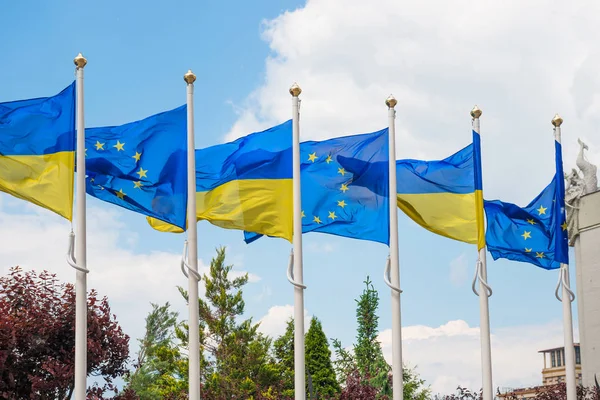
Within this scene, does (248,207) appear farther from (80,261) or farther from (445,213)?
(445,213)

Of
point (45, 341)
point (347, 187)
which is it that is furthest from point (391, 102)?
point (45, 341)

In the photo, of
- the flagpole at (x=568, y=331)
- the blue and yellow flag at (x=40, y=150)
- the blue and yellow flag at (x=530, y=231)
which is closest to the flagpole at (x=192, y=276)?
the blue and yellow flag at (x=40, y=150)

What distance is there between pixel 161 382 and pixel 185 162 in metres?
31.1

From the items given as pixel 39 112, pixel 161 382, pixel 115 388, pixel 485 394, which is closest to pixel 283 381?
pixel 161 382

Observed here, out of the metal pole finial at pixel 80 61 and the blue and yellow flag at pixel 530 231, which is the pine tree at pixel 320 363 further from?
the metal pole finial at pixel 80 61

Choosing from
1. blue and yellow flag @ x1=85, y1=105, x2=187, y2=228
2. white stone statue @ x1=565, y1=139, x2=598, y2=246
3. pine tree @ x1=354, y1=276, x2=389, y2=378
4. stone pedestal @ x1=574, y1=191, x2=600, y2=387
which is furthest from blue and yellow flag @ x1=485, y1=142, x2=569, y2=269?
pine tree @ x1=354, y1=276, x2=389, y2=378

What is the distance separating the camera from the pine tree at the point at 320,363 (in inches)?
2014

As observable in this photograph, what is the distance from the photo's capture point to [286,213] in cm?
1791

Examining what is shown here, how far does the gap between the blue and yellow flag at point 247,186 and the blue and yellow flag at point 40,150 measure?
244 cm

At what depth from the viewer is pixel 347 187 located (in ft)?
59.6

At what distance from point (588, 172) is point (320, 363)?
30984 mm

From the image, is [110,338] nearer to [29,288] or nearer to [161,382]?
[29,288]

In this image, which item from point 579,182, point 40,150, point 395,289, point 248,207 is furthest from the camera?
point 579,182

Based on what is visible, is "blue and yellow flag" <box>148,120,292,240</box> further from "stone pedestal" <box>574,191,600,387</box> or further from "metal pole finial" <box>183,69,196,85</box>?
"stone pedestal" <box>574,191,600,387</box>
